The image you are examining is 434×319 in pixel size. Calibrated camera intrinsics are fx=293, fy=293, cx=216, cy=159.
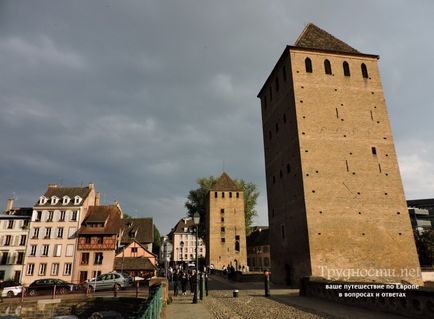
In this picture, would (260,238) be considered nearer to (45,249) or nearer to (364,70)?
(45,249)

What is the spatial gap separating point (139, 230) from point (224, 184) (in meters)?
17.8

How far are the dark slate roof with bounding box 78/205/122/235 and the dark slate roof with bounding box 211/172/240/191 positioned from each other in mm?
19379

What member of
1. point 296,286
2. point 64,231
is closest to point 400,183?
point 296,286

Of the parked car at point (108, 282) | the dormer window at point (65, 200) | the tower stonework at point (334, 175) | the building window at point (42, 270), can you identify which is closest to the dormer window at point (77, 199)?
the dormer window at point (65, 200)

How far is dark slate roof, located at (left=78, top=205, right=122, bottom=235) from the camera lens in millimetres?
39656

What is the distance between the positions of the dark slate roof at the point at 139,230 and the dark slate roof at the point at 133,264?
6767 millimetres

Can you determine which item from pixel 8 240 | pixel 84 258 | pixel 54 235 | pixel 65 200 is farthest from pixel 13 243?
pixel 84 258

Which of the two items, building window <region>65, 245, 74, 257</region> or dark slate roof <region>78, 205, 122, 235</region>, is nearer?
building window <region>65, 245, 74, 257</region>

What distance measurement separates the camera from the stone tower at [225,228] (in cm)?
5241

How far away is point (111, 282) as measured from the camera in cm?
2372

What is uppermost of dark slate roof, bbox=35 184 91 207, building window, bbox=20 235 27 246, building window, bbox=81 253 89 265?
dark slate roof, bbox=35 184 91 207

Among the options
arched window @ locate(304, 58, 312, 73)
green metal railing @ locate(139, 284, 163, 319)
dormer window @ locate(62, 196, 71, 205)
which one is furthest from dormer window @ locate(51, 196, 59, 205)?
green metal railing @ locate(139, 284, 163, 319)

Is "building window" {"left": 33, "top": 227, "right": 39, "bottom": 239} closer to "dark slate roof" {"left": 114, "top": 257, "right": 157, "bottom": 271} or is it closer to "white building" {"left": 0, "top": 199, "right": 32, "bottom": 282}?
"white building" {"left": 0, "top": 199, "right": 32, "bottom": 282}

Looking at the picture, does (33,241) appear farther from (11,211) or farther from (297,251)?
(297,251)
